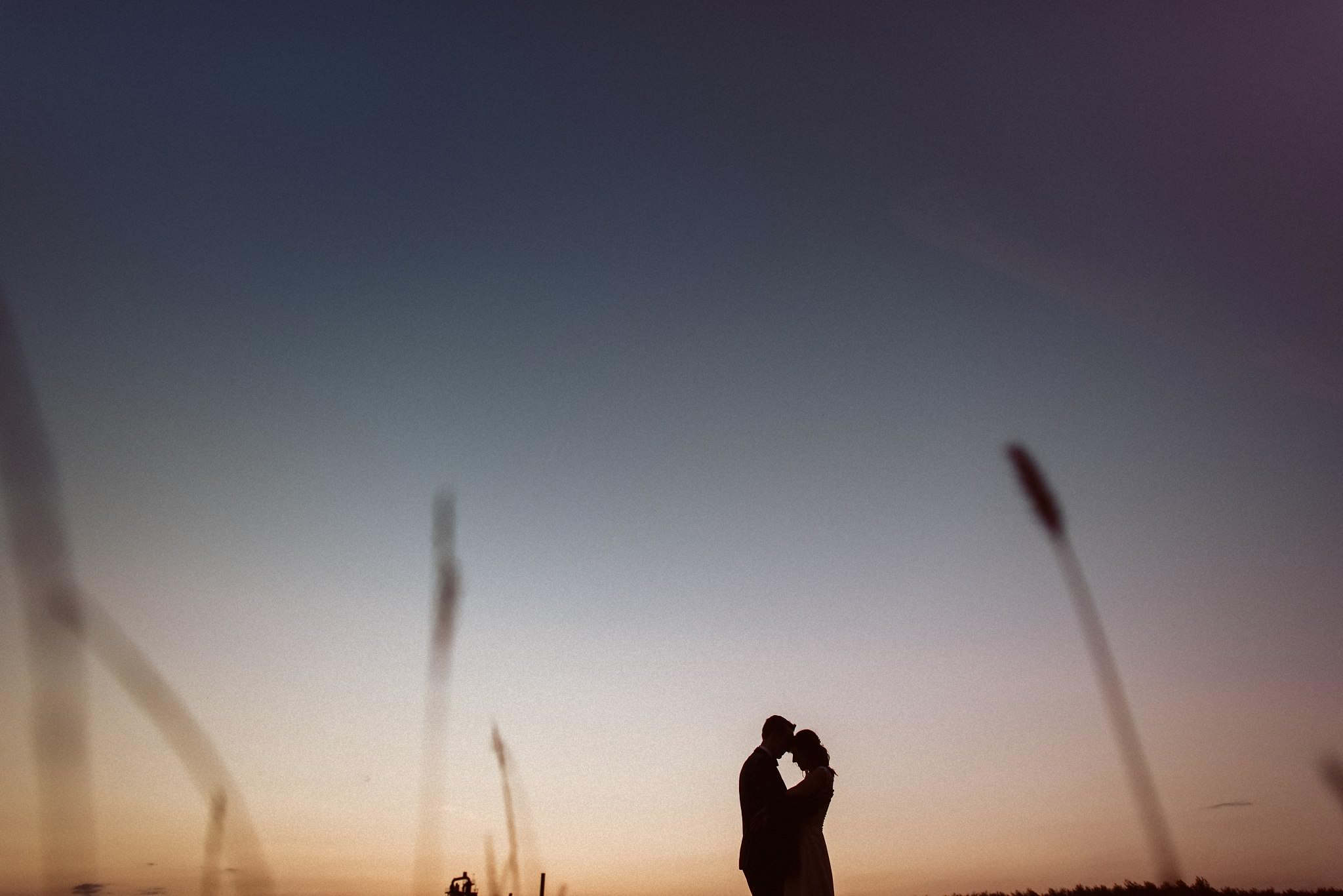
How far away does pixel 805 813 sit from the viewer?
28.7 feet

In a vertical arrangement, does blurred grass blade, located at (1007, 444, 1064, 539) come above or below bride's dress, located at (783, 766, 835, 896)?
above

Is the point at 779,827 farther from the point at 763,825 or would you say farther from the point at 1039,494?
the point at 1039,494

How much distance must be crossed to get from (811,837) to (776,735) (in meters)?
1.01

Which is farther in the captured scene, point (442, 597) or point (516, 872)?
point (516, 872)

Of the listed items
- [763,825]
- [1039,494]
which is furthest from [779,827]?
[1039,494]

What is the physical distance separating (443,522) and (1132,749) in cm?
310

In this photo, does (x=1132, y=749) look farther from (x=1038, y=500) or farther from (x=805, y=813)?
(x=805, y=813)

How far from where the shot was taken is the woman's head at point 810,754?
9328 mm

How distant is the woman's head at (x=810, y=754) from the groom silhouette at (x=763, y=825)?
59 centimetres

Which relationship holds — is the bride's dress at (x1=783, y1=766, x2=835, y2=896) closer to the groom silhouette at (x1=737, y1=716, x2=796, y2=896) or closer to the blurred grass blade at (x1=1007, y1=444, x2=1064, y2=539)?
the groom silhouette at (x1=737, y1=716, x2=796, y2=896)

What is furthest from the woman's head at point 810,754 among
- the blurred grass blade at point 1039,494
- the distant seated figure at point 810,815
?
the blurred grass blade at point 1039,494

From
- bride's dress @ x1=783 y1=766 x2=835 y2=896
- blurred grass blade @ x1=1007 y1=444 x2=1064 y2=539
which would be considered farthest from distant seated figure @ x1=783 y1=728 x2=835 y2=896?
blurred grass blade @ x1=1007 y1=444 x2=1064 y2=539

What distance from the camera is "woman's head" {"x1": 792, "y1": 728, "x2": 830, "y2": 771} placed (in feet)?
30.6

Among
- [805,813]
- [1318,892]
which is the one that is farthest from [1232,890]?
[805,813]
